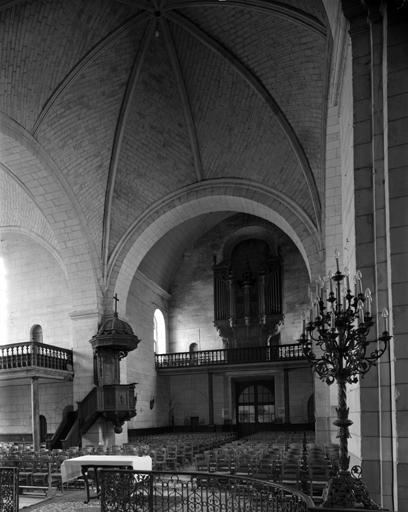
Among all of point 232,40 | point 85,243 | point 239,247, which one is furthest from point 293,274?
point 232,40

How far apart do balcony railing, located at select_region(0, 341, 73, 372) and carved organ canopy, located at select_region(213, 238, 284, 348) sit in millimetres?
8568

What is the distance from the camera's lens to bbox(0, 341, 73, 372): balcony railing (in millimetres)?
19219

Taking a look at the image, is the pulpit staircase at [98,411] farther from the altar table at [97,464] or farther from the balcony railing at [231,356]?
the altar table at [97,464]

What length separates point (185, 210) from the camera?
22406 millimetres

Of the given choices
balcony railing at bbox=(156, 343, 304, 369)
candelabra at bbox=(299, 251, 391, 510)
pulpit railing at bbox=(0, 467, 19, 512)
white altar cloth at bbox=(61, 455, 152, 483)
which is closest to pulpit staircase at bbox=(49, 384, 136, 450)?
balcony railing at bbox=(156, 343, 304, 369)

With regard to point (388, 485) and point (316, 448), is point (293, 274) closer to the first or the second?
point (316, 448)

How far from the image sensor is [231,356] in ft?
86.2

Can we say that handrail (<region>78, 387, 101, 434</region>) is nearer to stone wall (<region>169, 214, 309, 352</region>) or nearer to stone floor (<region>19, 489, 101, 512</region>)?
stone floor (<region>19, 489, 101, 512</region>)

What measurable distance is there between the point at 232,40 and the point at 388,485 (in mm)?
14243

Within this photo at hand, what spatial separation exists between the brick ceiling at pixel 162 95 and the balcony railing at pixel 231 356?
25.2ft

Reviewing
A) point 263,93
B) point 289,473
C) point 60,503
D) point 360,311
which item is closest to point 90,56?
point 263,93

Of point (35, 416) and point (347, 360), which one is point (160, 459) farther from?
point (347, 360)

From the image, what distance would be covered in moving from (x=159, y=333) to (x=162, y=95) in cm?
1296

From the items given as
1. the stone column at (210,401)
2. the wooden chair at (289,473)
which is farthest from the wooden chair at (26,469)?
the stone column at (210,401)
